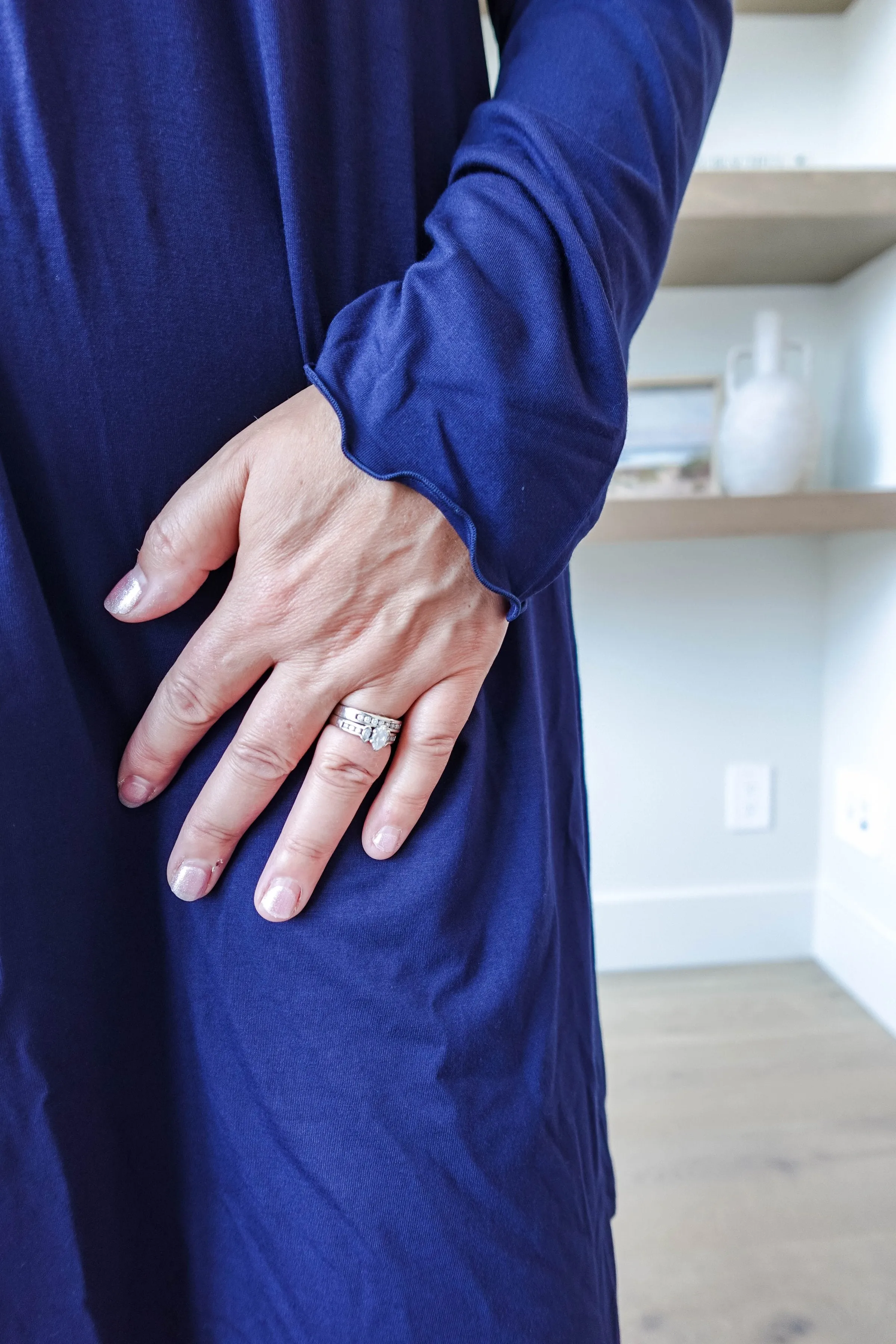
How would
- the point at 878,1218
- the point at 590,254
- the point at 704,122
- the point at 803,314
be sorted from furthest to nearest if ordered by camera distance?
1. the point at 803,314
2. the point at 878,1218
3. the point at 704,122
4. the point at 590,254

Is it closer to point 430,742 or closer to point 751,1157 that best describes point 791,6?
point 430,742

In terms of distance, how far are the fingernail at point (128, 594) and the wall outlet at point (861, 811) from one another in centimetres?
157

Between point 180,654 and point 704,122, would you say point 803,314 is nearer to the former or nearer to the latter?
point 704,122

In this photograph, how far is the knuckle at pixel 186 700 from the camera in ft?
1.43

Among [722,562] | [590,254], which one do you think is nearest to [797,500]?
[722,562]

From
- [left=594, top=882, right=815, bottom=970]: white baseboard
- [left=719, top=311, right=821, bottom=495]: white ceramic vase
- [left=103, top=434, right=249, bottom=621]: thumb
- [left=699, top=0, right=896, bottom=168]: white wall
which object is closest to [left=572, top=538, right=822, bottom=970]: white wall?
[left=594, top=882, right=815, bottom=970]: white baseboard

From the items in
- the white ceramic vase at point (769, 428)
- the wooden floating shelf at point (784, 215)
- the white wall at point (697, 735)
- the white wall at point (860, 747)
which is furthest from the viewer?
the white wall at point (697, 735)

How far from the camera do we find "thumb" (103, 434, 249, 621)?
0.41 m

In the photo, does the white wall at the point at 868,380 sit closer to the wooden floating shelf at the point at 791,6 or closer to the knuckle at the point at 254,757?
the wooden floating shelf at the point at 791,6

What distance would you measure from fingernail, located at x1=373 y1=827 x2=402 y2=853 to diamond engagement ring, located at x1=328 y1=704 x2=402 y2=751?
0.04 meters

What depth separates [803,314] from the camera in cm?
175

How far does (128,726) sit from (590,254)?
1.08ft

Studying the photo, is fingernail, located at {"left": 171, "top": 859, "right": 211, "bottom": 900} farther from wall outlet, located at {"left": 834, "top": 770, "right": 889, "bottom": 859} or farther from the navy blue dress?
wall outlet, located at {"left": 834, "top": 770, "right": 889, "bottom": 859}

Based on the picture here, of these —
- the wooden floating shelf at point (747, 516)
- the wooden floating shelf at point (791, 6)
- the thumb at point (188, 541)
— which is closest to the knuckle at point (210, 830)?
the thumb at point (188, 541)
